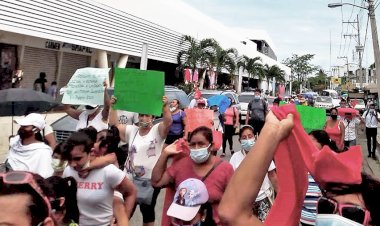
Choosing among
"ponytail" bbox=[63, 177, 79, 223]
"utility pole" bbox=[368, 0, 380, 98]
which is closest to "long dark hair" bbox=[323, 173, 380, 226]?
"ponytail" bbox=[63, 177, 79, 223]

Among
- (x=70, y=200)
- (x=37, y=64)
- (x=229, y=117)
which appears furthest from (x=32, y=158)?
(x=37, y=64)

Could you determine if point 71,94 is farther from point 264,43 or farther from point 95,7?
point 264,43

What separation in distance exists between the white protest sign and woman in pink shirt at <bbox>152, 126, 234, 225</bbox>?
191 centimetres

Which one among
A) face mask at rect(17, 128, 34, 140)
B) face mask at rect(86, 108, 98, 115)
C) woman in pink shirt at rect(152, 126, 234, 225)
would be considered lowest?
woman in pink shirt at rect(152, 126, 234, 225)

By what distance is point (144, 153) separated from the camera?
493 cm

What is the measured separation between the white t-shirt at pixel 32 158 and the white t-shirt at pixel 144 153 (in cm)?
84

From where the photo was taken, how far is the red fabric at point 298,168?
6.43ft

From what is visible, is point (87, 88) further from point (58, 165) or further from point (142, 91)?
point (58, 165)

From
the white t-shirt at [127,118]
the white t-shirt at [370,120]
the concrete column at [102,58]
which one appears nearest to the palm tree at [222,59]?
the concrete column at [102,58]

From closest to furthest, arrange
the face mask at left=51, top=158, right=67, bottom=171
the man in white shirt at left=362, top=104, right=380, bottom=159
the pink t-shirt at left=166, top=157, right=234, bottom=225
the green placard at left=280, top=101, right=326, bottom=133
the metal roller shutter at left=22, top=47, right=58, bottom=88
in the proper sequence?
the pink t-shirt at left=166, top=157, right=234, bottom=225, the face mask at left=51, top=158, right=67, bottom=171, the green placard at left=280, top=101, right=326, bottom=133, the man in white shirt at left=362, top=104, right=380, bottom=159, the metal roller shutter at left=22, top=47, right=58, bottom=88

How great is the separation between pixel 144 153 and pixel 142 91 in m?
0.66

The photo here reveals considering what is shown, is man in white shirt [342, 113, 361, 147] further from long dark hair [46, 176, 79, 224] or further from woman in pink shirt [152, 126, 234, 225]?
long dark hair [46, 176, 79, 224]

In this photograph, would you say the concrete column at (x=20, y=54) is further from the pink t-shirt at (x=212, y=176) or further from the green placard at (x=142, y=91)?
the pink t-shirt at (x=212, y=176)

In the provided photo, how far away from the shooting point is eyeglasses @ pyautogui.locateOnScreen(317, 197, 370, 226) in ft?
6.15
